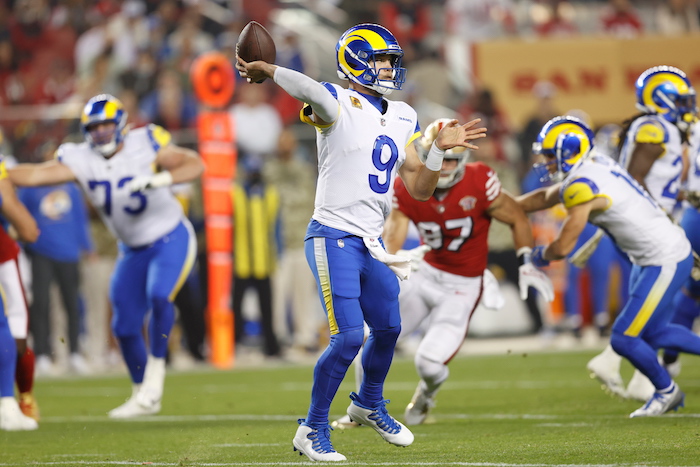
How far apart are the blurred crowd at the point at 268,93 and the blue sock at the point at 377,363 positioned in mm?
6255

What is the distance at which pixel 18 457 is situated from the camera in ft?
18.0

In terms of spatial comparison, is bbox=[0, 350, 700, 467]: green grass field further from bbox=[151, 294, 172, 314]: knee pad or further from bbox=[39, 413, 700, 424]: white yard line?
bbox=[151, 294, 172, 314]: knee pad

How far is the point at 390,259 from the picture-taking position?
4.98 meters

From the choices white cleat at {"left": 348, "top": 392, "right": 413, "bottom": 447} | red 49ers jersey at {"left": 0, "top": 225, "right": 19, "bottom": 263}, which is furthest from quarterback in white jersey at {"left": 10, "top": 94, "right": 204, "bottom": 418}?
white cleat at {"left": 348, "top": 392, "right": 413, "bottom": 447}

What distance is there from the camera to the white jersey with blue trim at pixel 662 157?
7512mm

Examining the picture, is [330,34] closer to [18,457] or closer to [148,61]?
[148,61]

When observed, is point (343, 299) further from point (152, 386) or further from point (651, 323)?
point (152, 386)

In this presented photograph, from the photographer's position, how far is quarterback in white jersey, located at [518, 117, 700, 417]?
20.8 ft

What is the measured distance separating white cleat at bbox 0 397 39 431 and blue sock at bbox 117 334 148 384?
0.90m

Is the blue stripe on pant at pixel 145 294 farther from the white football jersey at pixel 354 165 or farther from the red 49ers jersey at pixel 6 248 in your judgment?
the white football jersey at pixel 354 165

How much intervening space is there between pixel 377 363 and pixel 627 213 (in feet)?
6.59

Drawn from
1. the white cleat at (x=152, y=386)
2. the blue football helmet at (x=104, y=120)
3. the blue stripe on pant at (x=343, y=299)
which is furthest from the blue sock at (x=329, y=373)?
the blue football helmet at (x=104, y=120)

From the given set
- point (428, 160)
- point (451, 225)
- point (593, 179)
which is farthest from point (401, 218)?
point (428, 160)

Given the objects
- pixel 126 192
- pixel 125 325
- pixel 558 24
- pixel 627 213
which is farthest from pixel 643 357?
pixel 558 24
